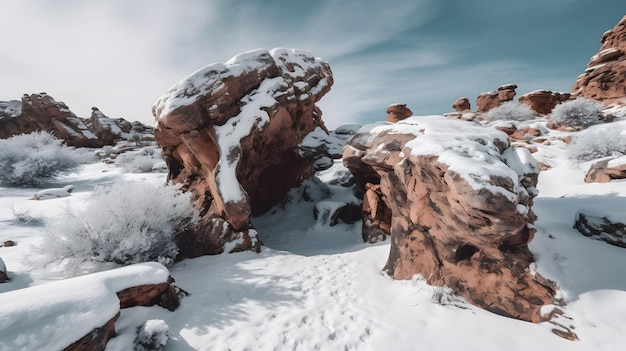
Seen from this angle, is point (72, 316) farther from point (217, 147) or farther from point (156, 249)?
point (217, 147)

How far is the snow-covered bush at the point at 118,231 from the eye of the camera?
218 inches

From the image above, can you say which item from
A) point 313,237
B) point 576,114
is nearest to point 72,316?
point 313,237

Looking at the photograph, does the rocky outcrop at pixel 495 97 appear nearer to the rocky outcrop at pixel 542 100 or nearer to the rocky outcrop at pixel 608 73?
the rocky outcrop at pixel 542 100

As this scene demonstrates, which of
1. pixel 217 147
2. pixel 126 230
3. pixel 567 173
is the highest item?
pixel 217 147

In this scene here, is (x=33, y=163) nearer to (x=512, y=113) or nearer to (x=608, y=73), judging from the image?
(x=512, y=113)

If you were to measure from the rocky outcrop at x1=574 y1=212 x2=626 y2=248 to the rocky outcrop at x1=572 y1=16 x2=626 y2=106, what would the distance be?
83.1 ft

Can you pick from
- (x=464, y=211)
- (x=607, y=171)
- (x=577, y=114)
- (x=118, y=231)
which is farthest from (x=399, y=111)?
(x=118, y=231)

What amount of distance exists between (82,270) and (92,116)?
40.0 metres

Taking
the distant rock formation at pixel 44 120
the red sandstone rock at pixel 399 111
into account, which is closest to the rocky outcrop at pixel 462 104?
the red sandstone rock at pixel 399 111

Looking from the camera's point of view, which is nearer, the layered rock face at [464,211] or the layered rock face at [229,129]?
the layered rock face at [464,211]

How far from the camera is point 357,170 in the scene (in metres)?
9.55

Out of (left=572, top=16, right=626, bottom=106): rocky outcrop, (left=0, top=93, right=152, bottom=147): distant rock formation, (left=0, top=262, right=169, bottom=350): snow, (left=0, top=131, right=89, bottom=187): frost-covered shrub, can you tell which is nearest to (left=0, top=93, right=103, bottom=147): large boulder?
(left=0, top=93, right=152, bottom=147): distant rock formation

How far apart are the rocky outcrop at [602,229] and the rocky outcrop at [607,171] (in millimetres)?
3589

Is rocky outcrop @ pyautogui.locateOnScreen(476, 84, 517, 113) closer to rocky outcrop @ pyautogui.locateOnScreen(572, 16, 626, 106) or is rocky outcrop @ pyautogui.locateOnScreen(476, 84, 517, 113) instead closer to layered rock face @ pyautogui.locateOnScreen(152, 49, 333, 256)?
rocky outcrop @ pyautogui.locateOnScreen(572, 16, 626, 106)
